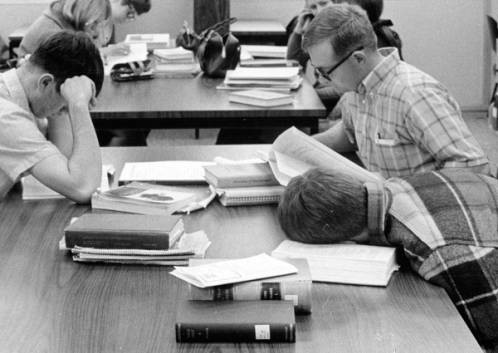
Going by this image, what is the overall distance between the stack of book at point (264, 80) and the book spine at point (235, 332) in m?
2.22

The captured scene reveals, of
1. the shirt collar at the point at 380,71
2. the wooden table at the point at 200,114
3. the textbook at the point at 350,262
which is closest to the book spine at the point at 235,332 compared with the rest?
the textbook at the point at 350,262

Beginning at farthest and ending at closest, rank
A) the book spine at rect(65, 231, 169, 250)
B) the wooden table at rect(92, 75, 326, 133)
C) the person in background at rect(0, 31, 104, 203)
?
1. the wooden table at rect(92, 75, 326, 133)
2. the person in background at rect(0, 31, 104, 203)
3. the book spine at rect(65, 231, 169, 250)

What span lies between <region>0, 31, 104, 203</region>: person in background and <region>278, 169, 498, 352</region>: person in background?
2.29 ft

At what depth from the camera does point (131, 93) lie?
3619 millimetres

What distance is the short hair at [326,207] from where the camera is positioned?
1.76 m

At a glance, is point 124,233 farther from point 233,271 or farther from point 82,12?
point 82,12

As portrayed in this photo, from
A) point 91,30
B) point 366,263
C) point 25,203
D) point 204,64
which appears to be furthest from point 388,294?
point 91,30

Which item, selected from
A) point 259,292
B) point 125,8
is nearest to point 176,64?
point 125,8

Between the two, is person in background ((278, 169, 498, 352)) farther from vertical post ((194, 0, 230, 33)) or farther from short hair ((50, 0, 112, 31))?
vertical post ((194, 0, 230, 33))

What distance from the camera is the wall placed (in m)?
6.38

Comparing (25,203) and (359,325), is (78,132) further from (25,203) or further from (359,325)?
(359,325)

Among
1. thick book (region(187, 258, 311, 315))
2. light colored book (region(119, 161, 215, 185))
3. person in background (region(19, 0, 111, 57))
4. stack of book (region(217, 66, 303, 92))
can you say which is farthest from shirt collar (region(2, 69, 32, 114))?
person in background (region(19, 0, 111, 57))

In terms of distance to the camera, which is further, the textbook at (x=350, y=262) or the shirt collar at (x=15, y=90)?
the shirt collar at (x=15, y=90)

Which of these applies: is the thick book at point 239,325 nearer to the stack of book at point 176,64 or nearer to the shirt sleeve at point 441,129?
the shirt sleeve at point 441,129
